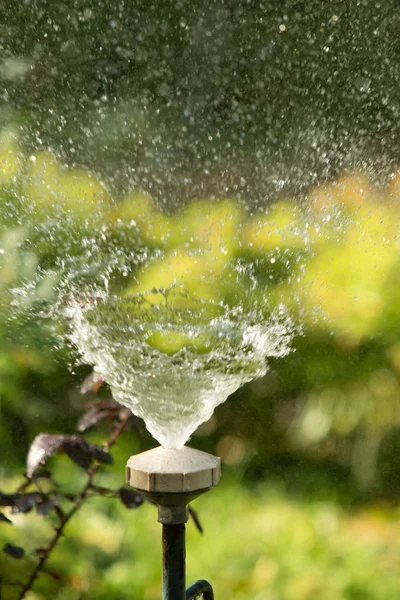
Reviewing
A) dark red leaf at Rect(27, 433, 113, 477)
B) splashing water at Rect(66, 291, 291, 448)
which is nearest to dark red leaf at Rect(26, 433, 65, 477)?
dark red leaf at Rect(27, 433, 113, 477)

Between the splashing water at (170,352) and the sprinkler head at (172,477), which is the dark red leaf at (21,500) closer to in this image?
the splashing water at (170,352)

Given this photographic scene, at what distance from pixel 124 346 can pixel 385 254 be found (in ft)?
3.47

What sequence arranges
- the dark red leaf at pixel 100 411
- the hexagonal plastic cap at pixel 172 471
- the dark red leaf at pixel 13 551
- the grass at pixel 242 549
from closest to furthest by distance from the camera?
the hexagonal plastic cap at pixel 172 471 < the dark red leaf at pixel 13 551 < the dark red leaf at pixel 100 411 < the grass at pixel 242 549

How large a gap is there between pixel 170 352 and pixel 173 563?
3.03 ft

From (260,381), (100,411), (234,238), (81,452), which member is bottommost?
(81,452)

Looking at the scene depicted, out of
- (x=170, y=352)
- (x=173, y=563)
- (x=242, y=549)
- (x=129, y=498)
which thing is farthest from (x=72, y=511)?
(x=173, y=563)

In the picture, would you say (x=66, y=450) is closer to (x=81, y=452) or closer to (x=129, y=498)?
(x=81, y=452)

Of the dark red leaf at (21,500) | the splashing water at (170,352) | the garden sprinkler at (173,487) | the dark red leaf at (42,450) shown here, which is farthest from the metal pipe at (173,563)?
the dark red leaf at (21,500)

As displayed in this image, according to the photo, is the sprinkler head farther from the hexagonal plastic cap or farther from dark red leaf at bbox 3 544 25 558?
dark red leaf at bbox 3 544 25 558

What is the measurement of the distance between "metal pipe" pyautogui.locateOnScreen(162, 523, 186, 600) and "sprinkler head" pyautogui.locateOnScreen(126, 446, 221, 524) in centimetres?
1

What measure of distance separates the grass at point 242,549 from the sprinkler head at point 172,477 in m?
1.08

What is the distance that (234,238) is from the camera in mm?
2023

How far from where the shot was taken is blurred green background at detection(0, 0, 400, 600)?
180 cm

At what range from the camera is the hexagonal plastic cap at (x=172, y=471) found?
69cm
